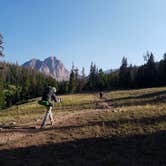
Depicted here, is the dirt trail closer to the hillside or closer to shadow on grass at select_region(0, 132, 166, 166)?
the hillside

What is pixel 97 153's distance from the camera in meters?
12.8

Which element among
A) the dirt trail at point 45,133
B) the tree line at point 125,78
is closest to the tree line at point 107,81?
the tree line at point 125,78

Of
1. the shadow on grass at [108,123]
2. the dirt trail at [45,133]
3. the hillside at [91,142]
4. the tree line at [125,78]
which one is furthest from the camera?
the tree line at [125,78]

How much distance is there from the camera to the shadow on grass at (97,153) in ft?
38.8

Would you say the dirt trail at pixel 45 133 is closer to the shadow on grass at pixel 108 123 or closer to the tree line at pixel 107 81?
the shadow on grass at pixel 108 123

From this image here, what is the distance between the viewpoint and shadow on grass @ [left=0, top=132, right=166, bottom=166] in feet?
38.8

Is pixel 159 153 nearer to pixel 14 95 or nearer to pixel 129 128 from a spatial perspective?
pixel 129 128

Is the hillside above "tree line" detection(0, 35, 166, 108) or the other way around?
the other way around

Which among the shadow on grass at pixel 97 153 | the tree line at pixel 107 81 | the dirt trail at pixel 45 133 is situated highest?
the tree line at pixel 107 81

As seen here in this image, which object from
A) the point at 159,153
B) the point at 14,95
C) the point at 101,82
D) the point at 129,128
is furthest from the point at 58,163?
the point at 101,82

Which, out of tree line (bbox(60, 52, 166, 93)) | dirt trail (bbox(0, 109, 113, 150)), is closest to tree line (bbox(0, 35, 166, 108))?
tree line (bbox(60, 52, 166, 93))

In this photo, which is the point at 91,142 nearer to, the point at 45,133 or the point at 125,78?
the point at 45,133

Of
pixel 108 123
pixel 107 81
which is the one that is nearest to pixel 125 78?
pixel 107 81

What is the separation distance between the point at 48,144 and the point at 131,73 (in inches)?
4975
